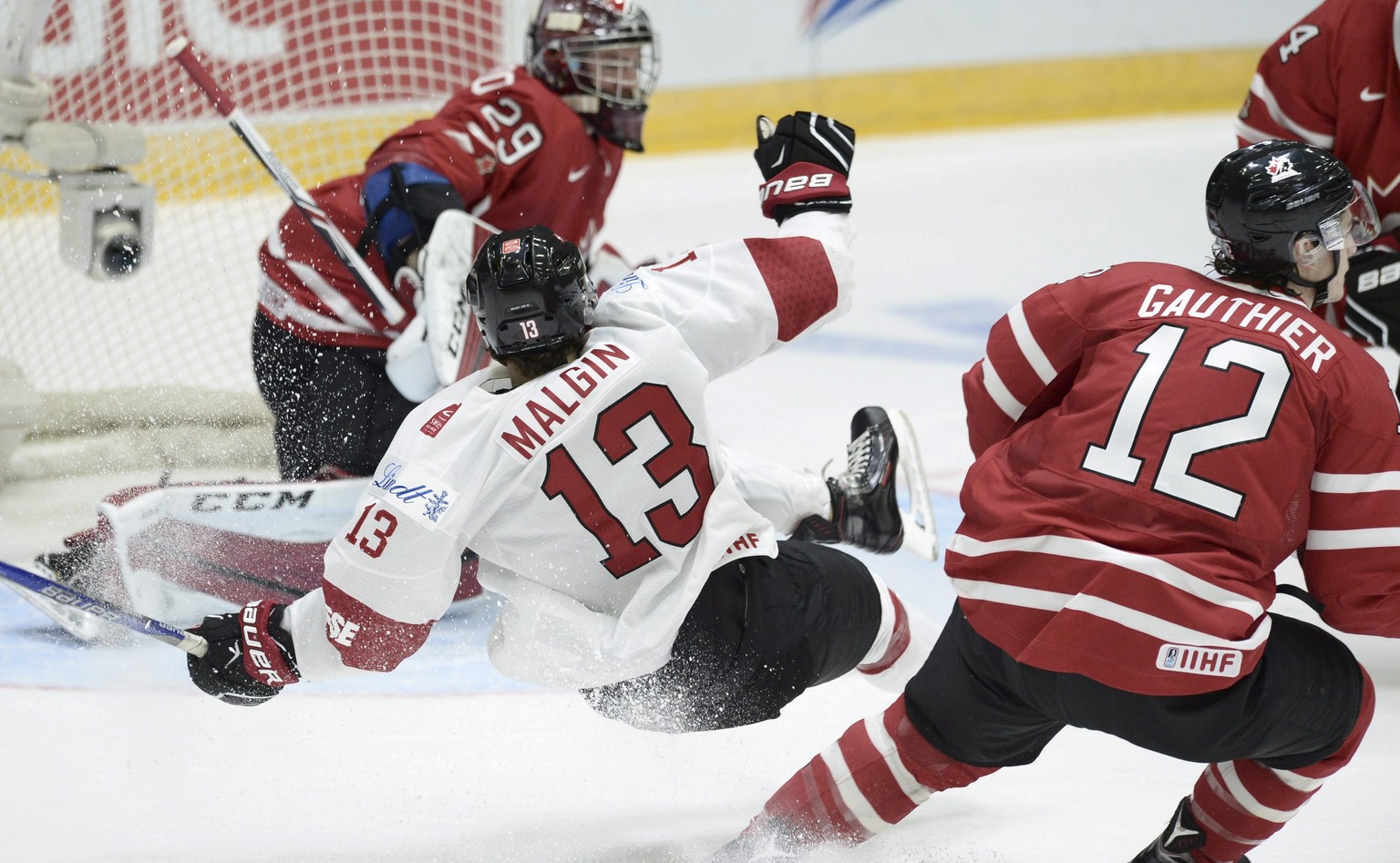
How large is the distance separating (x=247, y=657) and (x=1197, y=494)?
1152mm

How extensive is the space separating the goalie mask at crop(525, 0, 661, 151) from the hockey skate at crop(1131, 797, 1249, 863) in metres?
1.96

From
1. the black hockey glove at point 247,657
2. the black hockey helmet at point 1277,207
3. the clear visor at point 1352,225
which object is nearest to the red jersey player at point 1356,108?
the clear visor at point 1352,225

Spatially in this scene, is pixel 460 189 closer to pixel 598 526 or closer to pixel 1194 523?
pixel 598 526

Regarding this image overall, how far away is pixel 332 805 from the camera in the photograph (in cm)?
216

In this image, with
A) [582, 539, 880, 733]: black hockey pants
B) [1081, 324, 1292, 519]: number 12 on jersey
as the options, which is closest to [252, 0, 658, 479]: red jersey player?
[582, 539, 880, 733]: black hockey pants

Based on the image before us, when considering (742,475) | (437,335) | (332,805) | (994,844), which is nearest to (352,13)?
(437,335)

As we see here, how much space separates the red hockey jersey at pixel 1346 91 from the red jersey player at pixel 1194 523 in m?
1.06

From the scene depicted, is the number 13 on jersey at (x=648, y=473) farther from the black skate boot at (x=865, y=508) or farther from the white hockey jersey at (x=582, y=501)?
the black skate boot at (x=865, y=508)

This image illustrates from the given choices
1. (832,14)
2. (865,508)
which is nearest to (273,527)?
(865,508)

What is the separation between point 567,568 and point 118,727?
3.18 ft

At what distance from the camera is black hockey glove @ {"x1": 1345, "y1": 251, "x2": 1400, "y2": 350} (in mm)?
2629

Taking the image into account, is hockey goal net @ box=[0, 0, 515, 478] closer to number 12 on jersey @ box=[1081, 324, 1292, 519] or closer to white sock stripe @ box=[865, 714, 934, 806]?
white sock stripe @ box=[865, 714, 934, 806]

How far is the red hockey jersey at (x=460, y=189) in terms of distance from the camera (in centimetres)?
309

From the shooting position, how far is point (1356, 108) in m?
2.70
